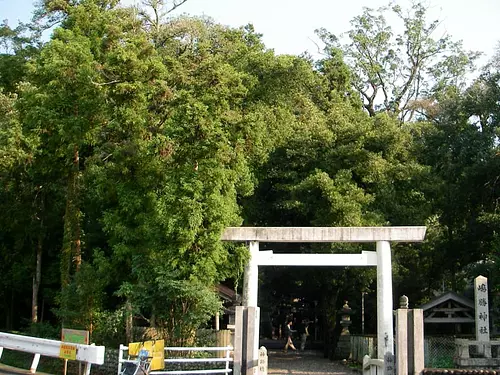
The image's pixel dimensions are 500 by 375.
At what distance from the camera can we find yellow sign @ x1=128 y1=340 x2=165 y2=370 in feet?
44.2

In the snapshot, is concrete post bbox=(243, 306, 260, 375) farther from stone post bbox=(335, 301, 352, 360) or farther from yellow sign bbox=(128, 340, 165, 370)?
stone post bbox=(335, 301, 352, 360)

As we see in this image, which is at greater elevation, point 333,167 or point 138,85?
point 138,85

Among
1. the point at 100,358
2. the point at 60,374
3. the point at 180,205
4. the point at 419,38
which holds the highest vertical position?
the point at 419,38

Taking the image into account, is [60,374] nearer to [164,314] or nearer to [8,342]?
[164,314]

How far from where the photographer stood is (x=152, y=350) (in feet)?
45.3

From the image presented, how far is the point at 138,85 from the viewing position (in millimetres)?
19375

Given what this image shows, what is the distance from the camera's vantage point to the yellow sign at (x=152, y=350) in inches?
530

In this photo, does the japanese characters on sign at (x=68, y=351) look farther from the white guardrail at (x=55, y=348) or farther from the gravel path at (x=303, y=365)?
the gravel path at (x=303, y=365)

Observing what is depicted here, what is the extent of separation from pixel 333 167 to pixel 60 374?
39.1ft

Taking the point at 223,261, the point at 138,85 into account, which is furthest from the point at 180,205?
the point at 138,85

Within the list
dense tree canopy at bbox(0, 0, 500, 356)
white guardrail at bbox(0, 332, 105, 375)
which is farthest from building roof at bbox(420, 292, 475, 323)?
white guardrail at bbox(0, 332, 105, 375)

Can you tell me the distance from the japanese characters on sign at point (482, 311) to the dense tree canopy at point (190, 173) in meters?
1.32

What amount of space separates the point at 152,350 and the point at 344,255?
5.97 metres

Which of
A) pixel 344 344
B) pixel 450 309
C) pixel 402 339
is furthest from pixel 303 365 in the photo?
pixel 402 339
